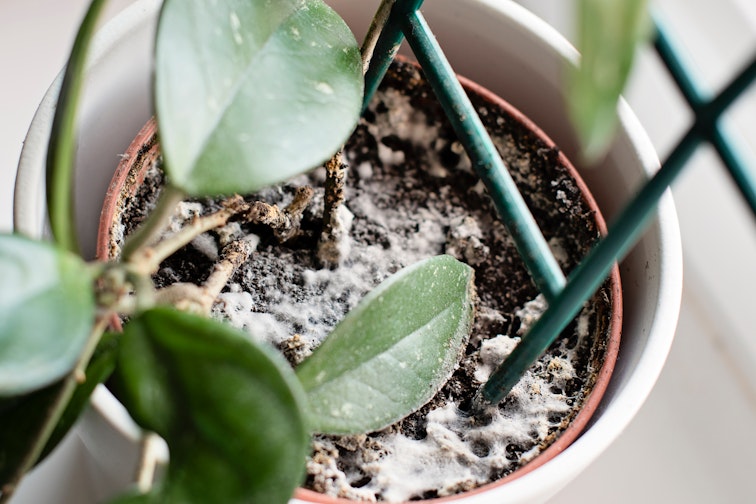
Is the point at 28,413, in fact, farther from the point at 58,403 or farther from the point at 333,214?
the point at 333,214

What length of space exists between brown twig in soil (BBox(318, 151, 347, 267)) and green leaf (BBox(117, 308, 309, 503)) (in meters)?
0.24

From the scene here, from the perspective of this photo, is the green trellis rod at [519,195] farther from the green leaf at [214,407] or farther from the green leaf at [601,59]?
the green leaf at [214,407]

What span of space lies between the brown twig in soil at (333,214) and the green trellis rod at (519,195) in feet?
0.19

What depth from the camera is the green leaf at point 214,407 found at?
13.1 inches

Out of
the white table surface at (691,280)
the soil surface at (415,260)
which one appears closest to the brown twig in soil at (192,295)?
the soil surface at (415,260)

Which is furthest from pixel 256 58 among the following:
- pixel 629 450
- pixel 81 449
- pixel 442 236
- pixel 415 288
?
pixel 629 450

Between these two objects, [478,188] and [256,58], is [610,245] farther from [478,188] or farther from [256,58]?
[478,188]

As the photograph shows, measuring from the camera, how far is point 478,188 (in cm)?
69

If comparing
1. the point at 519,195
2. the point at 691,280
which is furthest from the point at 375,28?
the point at 691,280

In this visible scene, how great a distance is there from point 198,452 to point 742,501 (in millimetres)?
607

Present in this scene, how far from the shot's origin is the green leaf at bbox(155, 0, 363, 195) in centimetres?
37

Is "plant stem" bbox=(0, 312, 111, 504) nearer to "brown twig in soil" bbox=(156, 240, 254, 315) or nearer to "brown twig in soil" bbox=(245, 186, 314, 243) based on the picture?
"brown twig in soil" bbox=(156, 240, 254, 315)

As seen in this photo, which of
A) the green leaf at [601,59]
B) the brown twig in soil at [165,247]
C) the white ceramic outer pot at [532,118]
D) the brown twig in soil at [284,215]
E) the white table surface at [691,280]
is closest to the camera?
the green leaf at [601,59]

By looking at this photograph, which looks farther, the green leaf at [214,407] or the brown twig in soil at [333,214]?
the brown twig in soil at [333,214]
